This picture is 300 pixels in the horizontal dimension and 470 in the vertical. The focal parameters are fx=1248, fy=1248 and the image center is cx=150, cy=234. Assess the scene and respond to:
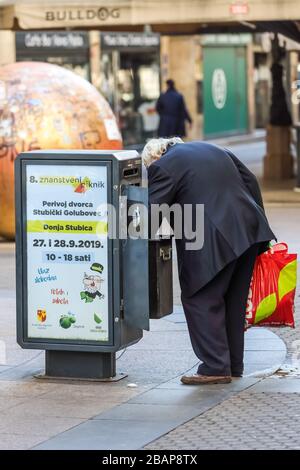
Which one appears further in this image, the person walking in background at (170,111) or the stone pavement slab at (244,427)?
the person walking in background at (170,111)

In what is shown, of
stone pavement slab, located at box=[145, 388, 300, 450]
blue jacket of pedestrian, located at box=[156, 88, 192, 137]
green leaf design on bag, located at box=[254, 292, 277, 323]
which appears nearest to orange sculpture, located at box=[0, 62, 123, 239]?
green leaf design on bag, located at box=[254, 292, 277, 323]

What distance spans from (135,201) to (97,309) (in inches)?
27.7

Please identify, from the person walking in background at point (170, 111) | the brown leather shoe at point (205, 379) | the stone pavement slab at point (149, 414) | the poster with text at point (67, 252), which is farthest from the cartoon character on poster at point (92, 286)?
the person walking in background at point (170, 111)

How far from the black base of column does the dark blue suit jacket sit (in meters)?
0.68

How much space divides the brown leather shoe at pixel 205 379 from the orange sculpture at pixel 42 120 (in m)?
6.78

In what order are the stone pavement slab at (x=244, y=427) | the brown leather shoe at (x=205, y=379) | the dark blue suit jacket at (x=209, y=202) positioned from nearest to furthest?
1. the stone pavement slab at (x=244, y=427)
2. the dark blue suit jacket at (x=209, y=202)
3. the brown leather shoe at (x=205, y=379)

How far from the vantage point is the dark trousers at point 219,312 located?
7457 millimetres

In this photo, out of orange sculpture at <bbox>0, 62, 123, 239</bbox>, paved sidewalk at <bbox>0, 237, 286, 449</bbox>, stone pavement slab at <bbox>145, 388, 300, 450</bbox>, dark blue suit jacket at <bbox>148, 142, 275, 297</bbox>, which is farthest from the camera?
orange sculpture at <bbox>0, 62, 123, 239</bbox>

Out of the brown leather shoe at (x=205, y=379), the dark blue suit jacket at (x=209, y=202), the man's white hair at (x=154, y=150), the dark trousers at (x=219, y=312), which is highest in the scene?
the man's white hair at (x=154, y=150)

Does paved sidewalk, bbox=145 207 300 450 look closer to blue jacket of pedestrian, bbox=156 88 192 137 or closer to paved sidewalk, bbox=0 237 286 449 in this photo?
paved sidewalk, bbox=0 237 286 449

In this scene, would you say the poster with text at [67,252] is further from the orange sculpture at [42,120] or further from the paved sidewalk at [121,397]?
the orange sculpture at [42,120]

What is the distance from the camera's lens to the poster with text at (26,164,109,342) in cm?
754

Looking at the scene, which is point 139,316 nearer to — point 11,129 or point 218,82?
point 11,129

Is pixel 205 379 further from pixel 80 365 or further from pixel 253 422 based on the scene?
pixel 253 422
